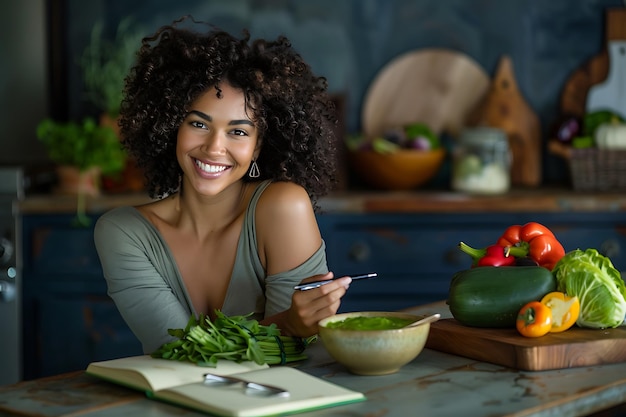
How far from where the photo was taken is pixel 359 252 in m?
3.61

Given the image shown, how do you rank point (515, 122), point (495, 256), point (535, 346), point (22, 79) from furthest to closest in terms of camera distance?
point (22, 79)
point (515, 122)
point (495, 256)
point (535, 346)

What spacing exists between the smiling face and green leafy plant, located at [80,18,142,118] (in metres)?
1.97

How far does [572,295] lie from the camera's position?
5.69 feet

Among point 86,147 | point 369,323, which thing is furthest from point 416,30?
point 369,323

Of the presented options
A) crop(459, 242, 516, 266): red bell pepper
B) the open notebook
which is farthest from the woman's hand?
crop(459, 242, 516, 266): red bell pepper

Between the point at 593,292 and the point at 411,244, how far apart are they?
75.0 inches

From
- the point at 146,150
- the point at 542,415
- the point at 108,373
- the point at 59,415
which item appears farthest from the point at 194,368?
the point at 146,150

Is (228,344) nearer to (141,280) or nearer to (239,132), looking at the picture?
(141,280)

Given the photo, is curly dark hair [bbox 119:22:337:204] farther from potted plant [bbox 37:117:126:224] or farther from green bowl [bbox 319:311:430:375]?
potted plant [bbox 37:117:126:224]

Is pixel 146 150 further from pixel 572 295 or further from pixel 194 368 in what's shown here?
pixel 572 295

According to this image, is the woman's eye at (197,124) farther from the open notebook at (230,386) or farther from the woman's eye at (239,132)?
the open notebook at (230,386)

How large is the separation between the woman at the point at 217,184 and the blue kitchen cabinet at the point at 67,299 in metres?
1.34

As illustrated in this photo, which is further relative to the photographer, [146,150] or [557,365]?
[146,150]

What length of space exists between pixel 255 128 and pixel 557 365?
0.89 metres
